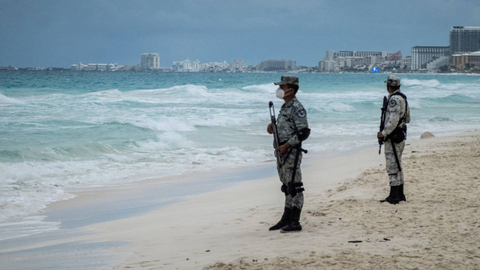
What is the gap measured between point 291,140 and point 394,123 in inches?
68.9

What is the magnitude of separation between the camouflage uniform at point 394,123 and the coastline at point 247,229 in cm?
36

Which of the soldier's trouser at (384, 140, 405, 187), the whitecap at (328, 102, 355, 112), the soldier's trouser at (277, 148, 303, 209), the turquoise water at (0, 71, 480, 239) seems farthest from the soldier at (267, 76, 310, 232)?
the whitecap at (328, 102, 355, 112)

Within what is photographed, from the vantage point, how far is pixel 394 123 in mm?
6953

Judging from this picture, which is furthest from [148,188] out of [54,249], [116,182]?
[54,249]

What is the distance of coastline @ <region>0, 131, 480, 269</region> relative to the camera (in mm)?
5191

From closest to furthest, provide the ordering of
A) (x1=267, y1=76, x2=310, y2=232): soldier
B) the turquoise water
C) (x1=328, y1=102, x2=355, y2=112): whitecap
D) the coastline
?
the coastline → (x1=267, y1=76, x2=310, y2=232): soldier → the turquoise water → (x1=328, y1=102, x2=355, y2=112): whitecap

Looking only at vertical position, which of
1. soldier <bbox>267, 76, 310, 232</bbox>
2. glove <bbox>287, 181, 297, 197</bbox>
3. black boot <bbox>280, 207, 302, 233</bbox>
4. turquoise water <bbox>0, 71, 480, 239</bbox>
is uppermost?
soldier <bbox>267, 76, 310, 232</bbox>

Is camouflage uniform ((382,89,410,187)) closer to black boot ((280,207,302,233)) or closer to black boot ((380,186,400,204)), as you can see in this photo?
black boot ((380,186,400,204))

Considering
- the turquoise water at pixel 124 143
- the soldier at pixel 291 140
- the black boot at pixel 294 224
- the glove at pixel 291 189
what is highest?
the soldier at pixel 291 140

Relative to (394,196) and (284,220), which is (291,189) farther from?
(394,196)

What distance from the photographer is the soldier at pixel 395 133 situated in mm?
6949

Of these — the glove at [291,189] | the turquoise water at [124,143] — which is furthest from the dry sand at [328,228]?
the turquoise water at [124,143]

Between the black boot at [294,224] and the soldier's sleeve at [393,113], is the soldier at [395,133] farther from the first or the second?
the black boot at [294,224]

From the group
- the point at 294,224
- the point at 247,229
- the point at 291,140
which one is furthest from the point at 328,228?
the point at 291,140
